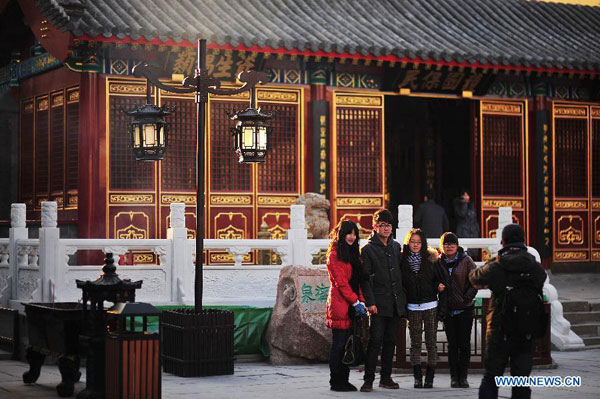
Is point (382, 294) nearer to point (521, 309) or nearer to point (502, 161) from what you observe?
point (521, 309)

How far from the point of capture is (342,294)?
10594mm

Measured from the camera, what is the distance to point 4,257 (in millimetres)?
15266

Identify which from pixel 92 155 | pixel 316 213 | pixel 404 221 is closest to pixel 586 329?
pixel 404 221

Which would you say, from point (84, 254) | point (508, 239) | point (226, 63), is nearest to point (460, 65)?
point (226, 63)

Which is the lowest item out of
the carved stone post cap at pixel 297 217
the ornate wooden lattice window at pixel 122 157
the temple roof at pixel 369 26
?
the carved stone post cap at pixel 297 217

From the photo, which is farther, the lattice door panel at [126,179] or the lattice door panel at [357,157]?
the lattice door panel at [357,157]

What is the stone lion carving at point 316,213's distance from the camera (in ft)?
55.3

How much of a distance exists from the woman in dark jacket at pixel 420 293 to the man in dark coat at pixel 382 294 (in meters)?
0.12

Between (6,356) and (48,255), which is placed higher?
(48,255)

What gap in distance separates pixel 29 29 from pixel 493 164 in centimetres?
858

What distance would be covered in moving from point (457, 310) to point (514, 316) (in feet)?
9.26

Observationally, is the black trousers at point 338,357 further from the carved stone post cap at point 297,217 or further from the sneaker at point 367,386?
the carved stone post cap at point 297,217

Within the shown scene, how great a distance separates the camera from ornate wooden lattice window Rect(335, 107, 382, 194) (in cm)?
1900

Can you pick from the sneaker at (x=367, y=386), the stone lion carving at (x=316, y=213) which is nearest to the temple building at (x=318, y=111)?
the stone lion carving at (x=316, y=213)
